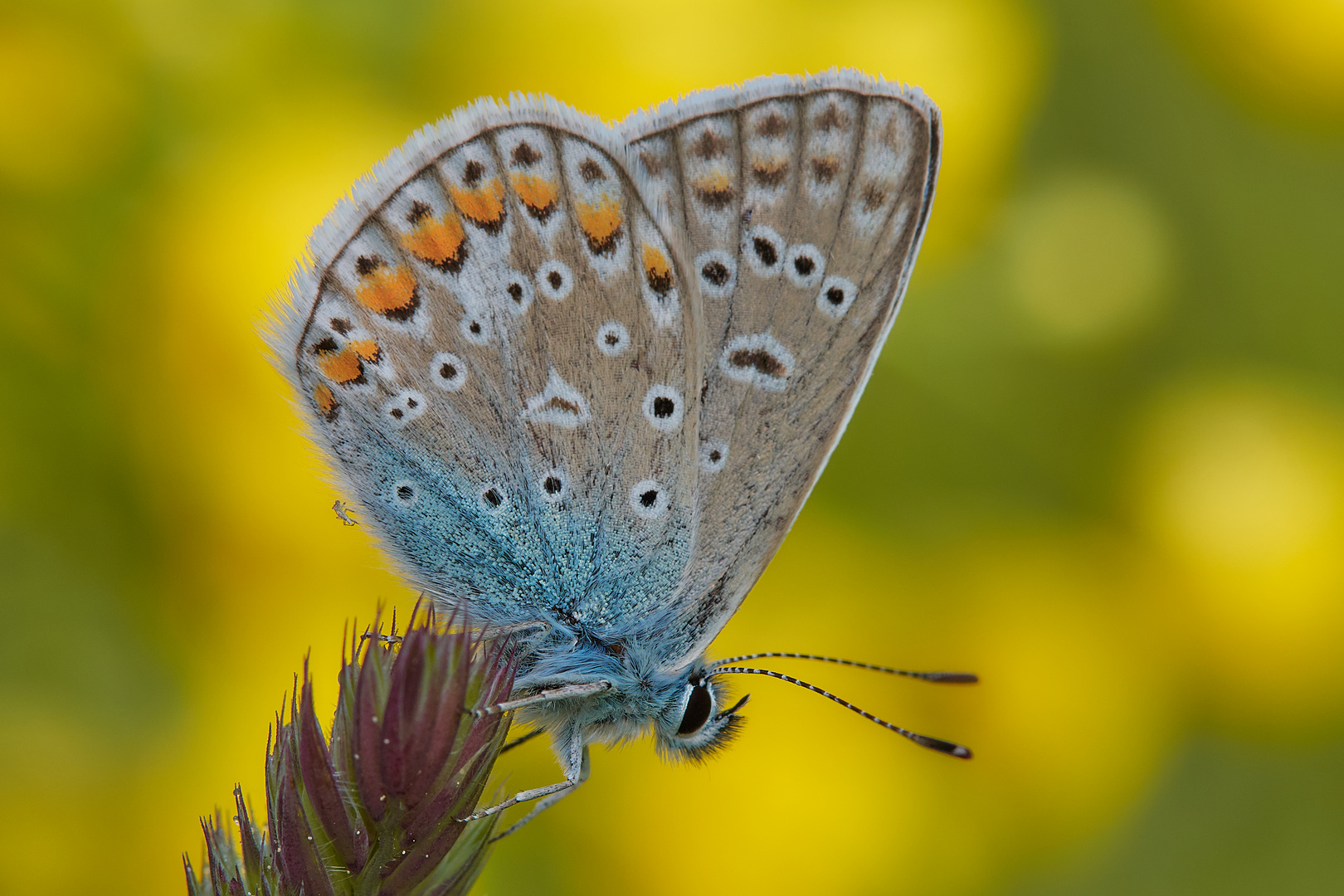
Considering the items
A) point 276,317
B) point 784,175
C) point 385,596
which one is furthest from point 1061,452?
point 276,317

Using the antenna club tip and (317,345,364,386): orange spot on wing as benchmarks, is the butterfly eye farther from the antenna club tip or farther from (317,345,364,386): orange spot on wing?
(317,345,364,386): orange spot on wing

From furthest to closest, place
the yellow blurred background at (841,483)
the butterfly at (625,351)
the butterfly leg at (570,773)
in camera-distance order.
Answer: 1. the yellow blurred background at (841,483)
2. the butterfly at (625,351)
3. the butterfly leg at (570,773)

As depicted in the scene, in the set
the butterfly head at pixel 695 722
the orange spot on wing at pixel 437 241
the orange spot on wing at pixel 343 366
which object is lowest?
the butterfly head at pixel 695 722

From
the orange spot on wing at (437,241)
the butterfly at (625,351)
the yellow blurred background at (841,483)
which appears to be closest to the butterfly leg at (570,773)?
the butterfly at (625,351)

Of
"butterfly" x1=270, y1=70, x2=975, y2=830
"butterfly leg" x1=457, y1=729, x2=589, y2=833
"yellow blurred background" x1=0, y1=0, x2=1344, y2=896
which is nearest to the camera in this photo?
"butterfly leg" x1=457, y1=729, x2=589, y2=833

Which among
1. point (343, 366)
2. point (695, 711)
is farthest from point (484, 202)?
point (695, 711)

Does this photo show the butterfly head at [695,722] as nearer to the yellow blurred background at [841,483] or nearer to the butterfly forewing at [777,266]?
the butterfly forewing at [777,266]

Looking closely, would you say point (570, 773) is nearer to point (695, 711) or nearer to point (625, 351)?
point (695, 711)

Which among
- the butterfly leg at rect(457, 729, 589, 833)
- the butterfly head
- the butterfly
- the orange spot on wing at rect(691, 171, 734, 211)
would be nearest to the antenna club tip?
the butterfly
